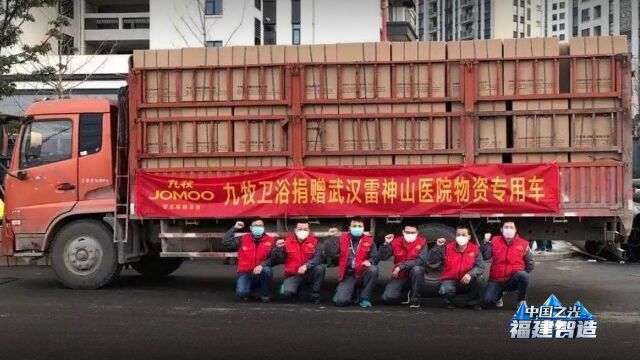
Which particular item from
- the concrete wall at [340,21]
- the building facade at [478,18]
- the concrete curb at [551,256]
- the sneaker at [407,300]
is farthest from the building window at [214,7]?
the building facade at [478,18]

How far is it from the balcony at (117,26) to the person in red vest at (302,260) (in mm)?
37000

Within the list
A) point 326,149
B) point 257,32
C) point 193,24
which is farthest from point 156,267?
point 257,32

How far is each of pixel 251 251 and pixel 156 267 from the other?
275 cm

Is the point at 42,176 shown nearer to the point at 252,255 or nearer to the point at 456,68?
the point at 252,255

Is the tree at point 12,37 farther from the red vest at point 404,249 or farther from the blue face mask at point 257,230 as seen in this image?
the red vest at point 404,249

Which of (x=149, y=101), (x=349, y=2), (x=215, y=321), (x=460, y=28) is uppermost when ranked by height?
(x=460, y=28)

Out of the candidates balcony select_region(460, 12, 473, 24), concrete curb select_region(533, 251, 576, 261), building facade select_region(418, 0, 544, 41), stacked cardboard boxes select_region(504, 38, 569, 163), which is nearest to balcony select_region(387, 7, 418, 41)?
concrete curb select_region(533, 251, 576, 261)

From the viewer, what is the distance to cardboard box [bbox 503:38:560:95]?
322 inches

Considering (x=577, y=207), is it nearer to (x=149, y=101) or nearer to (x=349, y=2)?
(x=149, y=101)

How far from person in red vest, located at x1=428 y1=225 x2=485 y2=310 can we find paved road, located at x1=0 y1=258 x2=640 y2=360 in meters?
0.27

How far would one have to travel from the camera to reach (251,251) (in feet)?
27.9

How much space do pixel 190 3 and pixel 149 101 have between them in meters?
18.2

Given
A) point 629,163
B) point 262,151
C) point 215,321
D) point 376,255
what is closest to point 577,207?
point 629,163

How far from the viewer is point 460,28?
122688 mm
